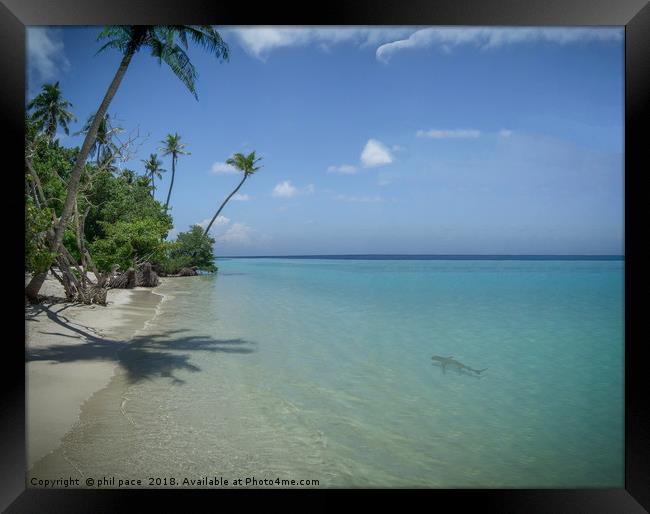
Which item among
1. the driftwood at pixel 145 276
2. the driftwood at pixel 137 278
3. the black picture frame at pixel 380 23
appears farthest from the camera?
the driftwood at pixel 145 276

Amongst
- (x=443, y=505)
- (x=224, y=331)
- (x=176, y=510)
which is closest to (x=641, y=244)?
(x=443, y=505)

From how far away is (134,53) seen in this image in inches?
210

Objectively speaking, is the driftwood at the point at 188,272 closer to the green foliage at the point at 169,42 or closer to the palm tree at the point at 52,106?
the palm tree at the point at 52,106

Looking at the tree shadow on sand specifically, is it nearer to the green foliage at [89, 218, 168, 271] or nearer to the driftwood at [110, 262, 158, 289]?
the green foliage at [89, 218, 168, 271]

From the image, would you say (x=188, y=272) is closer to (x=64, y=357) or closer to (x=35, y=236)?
(x=35, y=236)

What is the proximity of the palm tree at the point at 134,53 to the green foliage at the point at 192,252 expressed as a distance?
14.1 m

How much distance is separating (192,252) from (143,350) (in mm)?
17002

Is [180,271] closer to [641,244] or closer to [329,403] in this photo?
[329,403]

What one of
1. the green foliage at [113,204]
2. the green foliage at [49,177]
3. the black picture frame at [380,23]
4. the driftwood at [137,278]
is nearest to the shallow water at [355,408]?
the black picture frame at [380,23]

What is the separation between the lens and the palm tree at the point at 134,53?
17.1ft

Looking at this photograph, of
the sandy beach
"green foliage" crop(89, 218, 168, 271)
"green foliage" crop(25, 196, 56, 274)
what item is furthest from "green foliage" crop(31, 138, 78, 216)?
"green foliage" crop(25, 196, 56, 274)

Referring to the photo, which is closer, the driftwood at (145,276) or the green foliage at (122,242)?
the green foliage at (122,242)

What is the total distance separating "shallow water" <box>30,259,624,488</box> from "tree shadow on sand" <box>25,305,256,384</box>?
39 millimetres

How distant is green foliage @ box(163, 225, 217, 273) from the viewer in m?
20.3
